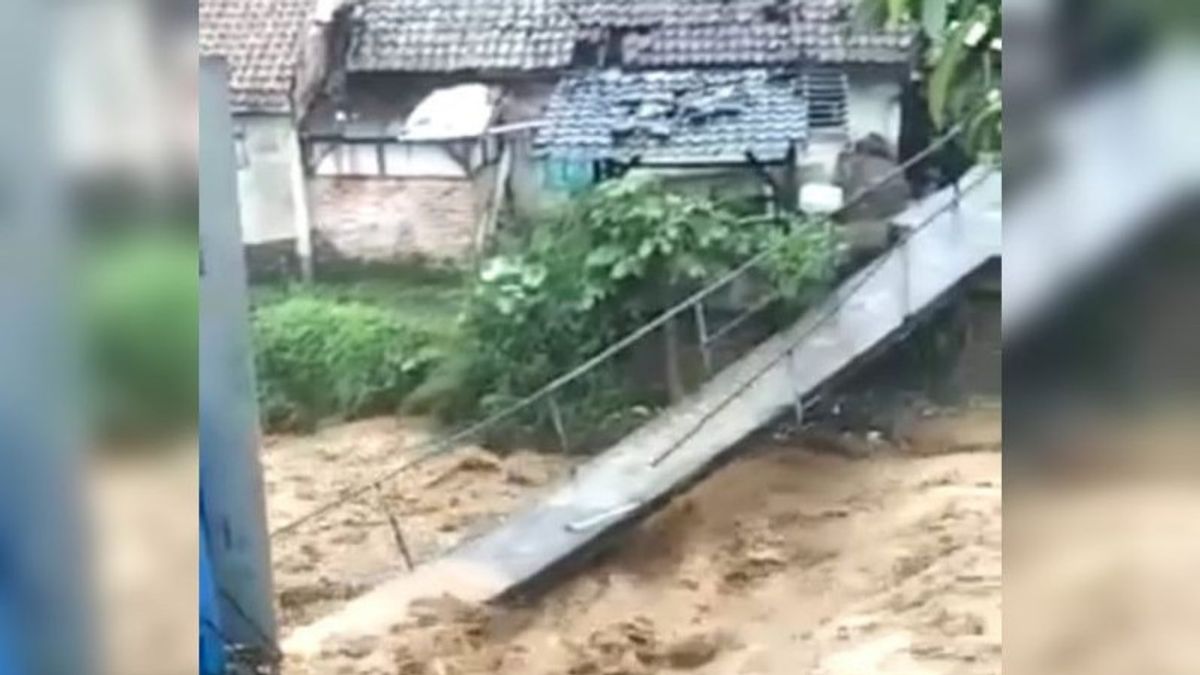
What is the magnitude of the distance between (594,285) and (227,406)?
1.12 ft

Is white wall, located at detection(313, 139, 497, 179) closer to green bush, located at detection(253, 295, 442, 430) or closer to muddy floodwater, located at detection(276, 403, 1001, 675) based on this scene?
green bush, located at detection(253, 295, 442, 430)

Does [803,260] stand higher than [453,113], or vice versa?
[453,113]

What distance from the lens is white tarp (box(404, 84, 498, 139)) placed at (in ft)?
4.52

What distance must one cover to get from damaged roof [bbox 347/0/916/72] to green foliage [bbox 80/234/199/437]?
0.80 ft

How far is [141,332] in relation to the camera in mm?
1328

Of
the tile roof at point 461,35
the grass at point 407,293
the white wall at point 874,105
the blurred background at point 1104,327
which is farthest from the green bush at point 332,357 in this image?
the blurred background at point 1104,327

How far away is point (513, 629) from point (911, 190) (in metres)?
0.51

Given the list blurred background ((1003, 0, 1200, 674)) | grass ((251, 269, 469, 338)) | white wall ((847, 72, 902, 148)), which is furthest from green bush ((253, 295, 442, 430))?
blurred background ((1003, 0, 1200, 674))

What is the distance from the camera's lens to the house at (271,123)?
139 centimetres

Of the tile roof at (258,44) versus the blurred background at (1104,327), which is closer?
the blurred background at (1104,327)

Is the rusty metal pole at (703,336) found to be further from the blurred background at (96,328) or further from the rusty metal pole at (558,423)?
the blurred background at (96,328)

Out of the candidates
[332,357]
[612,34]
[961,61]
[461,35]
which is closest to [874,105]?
[961,61]

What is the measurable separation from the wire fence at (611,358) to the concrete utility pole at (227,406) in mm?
41

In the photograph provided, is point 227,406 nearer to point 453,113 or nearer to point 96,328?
point 96,328
